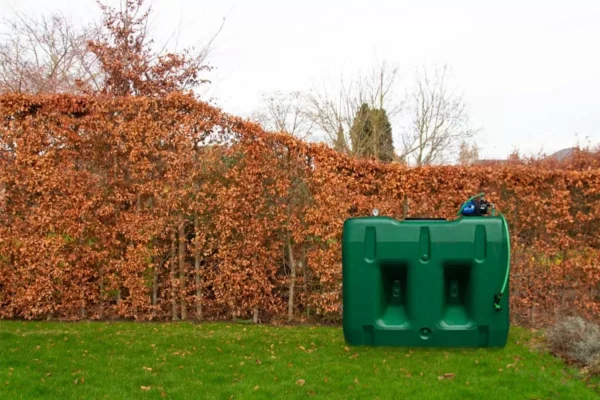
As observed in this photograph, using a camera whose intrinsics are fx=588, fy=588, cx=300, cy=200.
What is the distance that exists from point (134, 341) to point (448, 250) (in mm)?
4431

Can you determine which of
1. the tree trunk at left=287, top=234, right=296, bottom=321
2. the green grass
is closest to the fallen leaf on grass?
the green grass

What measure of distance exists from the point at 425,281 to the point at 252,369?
9.02 feet

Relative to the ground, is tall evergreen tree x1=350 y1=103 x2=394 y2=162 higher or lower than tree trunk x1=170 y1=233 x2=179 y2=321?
higher

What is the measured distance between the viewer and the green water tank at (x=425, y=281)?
3.10 metres

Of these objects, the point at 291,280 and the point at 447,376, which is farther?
the point at 291,280

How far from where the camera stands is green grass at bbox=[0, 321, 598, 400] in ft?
15.6

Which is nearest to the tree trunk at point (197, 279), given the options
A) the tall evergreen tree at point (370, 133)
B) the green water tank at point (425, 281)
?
the green water tank at point (425, 281)

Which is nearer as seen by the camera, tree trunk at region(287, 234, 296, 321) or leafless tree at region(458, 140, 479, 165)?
tree trunk at region(287, 234, 296, 321)

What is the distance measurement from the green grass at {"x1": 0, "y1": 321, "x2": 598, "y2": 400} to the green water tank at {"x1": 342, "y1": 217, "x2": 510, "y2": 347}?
1065 mm

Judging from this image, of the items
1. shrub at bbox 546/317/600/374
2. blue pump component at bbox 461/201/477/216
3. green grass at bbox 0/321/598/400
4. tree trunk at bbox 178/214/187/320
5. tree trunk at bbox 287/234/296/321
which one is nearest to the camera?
blue pump component at bbox 461/201/477/216

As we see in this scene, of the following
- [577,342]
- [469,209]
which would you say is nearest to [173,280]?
[577,342]

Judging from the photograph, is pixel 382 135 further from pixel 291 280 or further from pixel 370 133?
pixel 291 280

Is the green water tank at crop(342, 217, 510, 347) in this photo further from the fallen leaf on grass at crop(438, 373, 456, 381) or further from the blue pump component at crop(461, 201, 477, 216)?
the fallen leaf on grass at crop(438, 373, 456, 381)

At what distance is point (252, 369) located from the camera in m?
5.43
